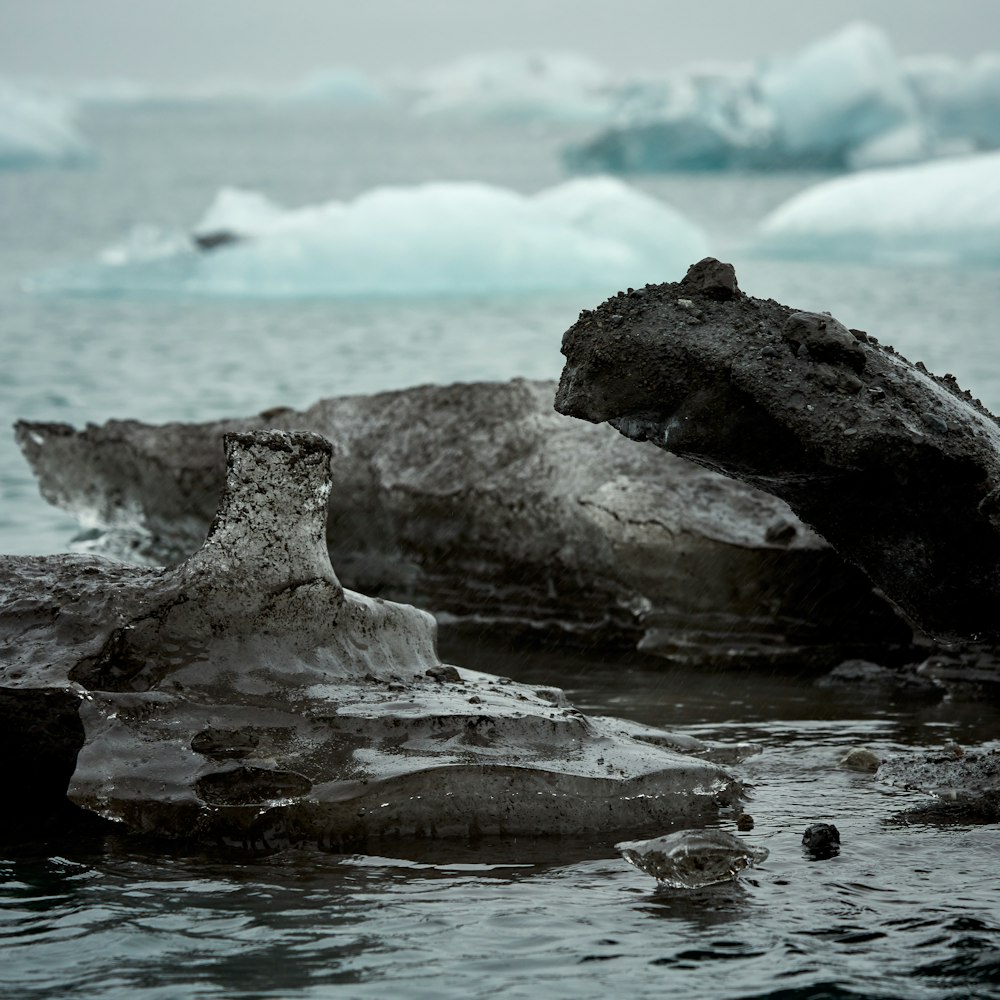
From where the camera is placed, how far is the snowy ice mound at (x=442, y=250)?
2030 centimetres

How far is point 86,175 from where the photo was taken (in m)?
56.2

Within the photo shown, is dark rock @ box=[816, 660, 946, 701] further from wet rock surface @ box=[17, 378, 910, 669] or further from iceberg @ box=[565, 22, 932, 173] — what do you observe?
iceberg @ box=[565, 22, 932, 173]

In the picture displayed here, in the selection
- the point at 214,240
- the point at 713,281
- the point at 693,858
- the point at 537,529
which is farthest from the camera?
the point at 214,240

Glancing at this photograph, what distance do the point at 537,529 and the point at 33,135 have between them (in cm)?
4203

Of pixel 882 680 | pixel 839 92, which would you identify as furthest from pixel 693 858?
pixel 839 92

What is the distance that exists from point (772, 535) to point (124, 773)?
335cm

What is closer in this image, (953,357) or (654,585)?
(654,585)

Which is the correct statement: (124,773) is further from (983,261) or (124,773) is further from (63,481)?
(983,261)

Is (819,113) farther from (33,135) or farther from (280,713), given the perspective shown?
(280,713)

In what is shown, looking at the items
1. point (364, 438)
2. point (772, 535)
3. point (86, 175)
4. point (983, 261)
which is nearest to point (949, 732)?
point (772, 535)

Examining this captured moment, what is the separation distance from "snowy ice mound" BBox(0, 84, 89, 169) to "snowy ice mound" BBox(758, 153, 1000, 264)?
87.8ft

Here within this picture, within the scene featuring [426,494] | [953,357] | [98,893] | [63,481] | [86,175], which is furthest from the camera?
[86,175]

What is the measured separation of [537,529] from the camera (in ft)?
24.7

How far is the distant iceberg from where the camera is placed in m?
30.6
